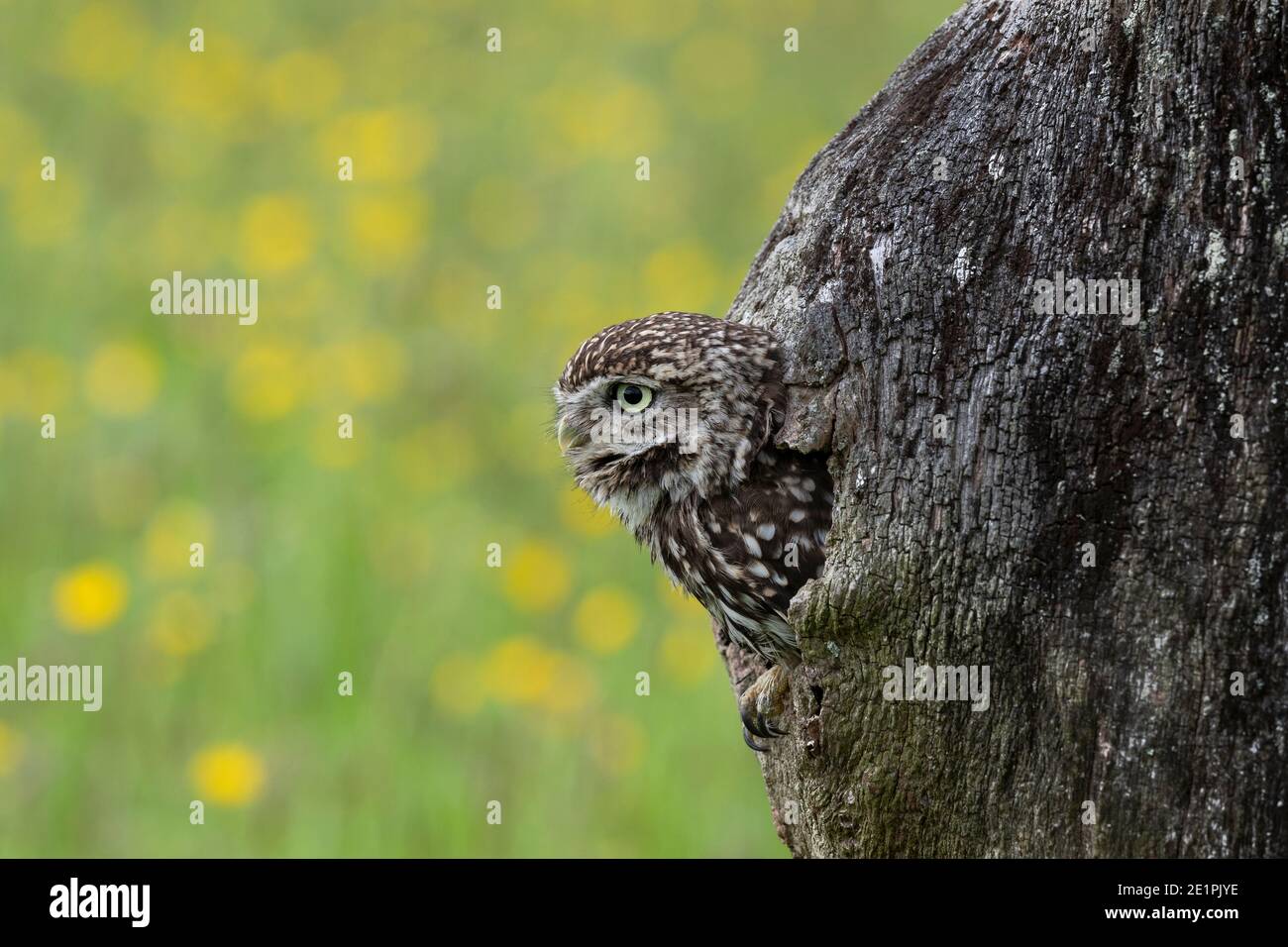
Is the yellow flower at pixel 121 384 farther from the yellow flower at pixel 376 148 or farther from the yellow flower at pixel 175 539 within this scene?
the yellow flower at pixel 376 148

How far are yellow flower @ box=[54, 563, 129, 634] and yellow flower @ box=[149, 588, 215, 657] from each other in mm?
202

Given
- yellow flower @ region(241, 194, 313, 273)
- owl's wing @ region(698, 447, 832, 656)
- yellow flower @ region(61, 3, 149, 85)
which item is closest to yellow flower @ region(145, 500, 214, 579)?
yellow flower @ region(241, 194, 313, 273)

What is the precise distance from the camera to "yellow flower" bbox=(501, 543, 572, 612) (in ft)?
26.1

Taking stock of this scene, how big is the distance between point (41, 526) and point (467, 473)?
2.45 meters

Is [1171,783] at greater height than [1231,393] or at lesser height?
lesser

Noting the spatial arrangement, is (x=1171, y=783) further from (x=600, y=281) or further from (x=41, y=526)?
(x=600, y=281)

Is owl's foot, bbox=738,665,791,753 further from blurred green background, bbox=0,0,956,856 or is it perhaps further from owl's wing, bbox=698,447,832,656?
blurred green background, bbox=0,0,956,856

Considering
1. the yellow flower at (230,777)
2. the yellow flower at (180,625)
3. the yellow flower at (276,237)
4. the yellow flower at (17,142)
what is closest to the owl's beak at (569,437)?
the yellow flower at (230,777)

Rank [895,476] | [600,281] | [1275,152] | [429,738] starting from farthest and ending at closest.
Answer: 1. [600,281]
2. [429,738]
3. [895,476]
4. [1275,152]

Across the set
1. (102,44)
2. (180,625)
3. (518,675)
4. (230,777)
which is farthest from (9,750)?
(102,44)

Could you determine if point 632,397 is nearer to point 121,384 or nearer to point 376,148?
point 121,384

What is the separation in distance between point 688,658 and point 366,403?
3042 mm

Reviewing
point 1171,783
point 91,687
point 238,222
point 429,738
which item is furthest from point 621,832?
point 238,222

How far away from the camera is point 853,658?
358 cm
